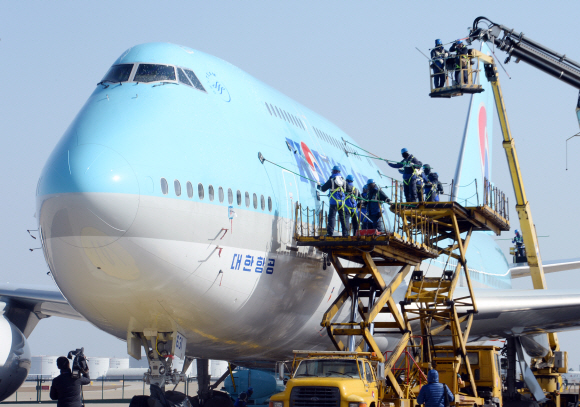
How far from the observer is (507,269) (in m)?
33.9

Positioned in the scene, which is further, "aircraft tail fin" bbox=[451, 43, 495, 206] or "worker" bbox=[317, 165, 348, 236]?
"aircraft tail fin" bbox=[451, 43, 495, 206]

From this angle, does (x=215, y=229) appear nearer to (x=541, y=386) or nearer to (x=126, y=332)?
(x=126, y=332)

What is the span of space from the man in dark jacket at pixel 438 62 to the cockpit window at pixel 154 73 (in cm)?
939

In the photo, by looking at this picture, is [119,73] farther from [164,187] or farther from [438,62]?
[438,62]

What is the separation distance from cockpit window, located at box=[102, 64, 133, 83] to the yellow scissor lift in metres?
3.82

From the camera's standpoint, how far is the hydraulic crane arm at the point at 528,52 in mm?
19719

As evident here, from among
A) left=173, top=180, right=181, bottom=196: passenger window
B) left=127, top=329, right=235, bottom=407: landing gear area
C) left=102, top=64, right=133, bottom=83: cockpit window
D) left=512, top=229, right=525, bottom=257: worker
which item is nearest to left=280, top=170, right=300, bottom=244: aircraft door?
left=127, top=329, right=235, bottom=407: landing gear area

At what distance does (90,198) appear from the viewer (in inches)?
421

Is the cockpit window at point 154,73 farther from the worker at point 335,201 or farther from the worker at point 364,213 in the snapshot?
the worker at point 364,213

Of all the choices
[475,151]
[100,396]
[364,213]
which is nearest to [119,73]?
[364,213]

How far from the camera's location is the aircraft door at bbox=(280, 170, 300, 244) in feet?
46.0

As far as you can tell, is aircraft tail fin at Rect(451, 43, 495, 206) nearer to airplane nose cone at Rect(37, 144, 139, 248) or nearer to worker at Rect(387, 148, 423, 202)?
worker at Rect(387, 148, 423, 202)

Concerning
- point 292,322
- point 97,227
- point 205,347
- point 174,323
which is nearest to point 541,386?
point 292,322

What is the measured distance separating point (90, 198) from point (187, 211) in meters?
1.53
